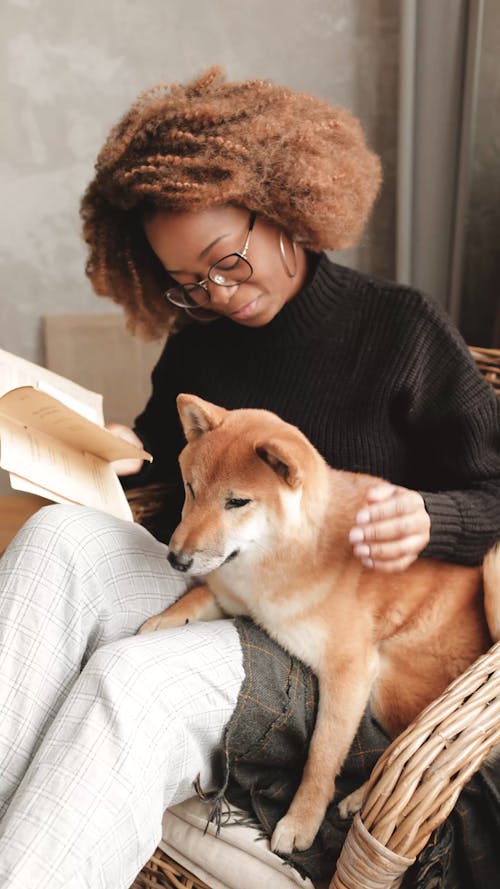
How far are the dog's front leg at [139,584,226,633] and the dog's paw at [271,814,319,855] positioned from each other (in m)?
0.29

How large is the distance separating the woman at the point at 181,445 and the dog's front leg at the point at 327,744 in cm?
3

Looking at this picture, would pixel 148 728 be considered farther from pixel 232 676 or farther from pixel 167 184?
pixel 167 184

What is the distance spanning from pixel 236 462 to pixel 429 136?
3.79 feet

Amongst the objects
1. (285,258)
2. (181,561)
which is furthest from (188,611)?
(285,258)

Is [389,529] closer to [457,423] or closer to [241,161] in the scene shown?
[457,423]

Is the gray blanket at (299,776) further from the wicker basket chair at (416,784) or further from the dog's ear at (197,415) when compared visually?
the dog's ear at (197,415)

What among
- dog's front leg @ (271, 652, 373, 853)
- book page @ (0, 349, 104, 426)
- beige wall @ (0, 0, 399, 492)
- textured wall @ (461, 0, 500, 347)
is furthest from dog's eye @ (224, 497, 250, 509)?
beige wall @ (0, 0, 399, 492)

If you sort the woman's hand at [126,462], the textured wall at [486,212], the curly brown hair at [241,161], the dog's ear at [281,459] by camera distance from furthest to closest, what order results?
1. the textured wall at [486,212]
2. the woman's hand at [126,462]
3. the curly brown hair at [241,161]
4. the dog's ear at [281,459]

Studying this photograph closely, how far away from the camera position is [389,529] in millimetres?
976

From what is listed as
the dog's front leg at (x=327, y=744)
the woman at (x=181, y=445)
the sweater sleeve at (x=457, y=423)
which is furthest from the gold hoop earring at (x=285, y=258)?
the dog's front leg at (x=327, y=744)

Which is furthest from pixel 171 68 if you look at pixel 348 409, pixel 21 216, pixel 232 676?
pixel 232 676

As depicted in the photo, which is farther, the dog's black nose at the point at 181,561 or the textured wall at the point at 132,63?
the textured wall at the point at 132,63

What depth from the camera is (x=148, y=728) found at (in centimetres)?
88

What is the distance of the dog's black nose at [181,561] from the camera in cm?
95
